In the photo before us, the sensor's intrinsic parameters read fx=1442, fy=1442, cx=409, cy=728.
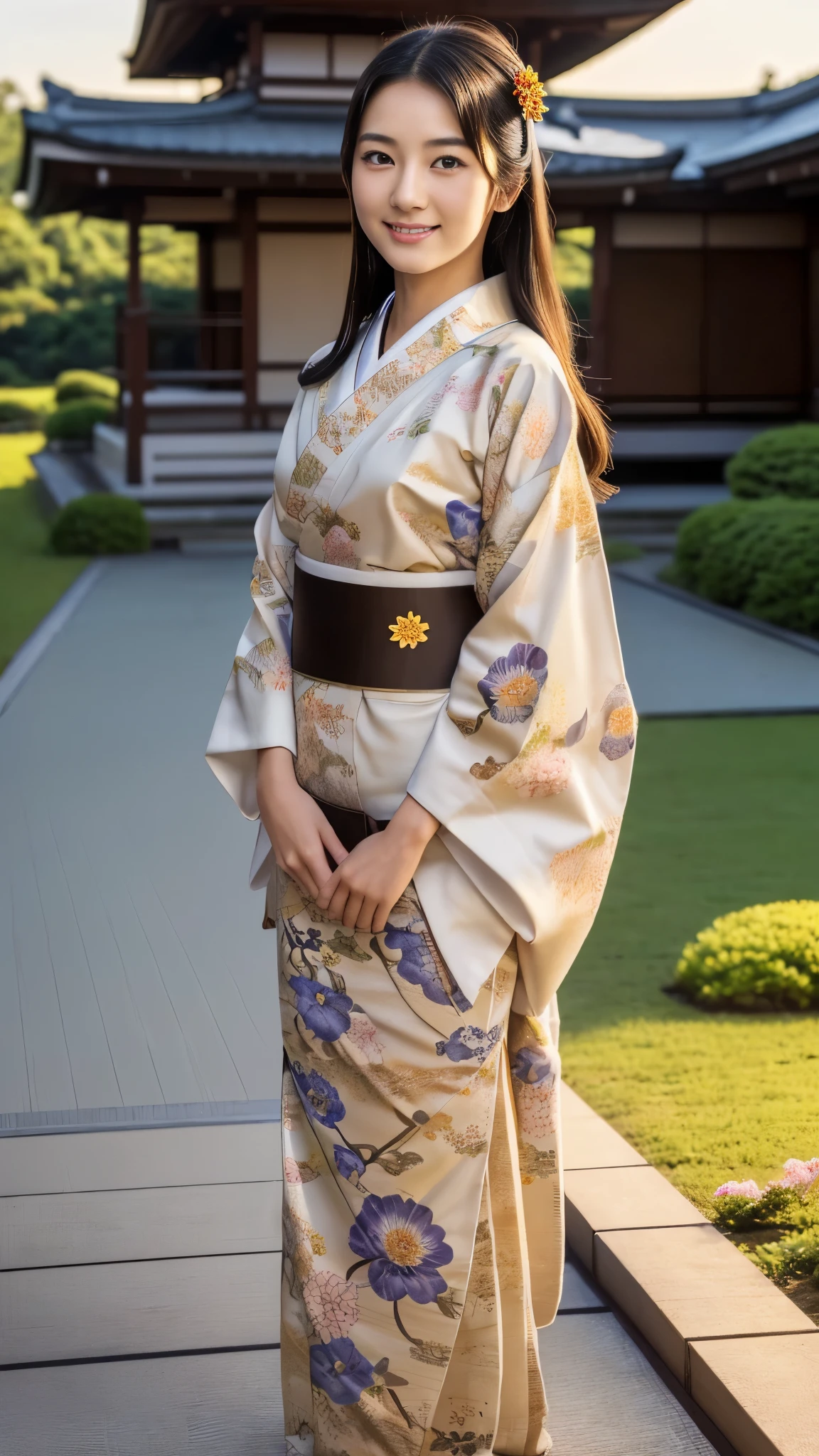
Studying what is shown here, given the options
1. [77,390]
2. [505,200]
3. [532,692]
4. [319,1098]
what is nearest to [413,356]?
[505,200]

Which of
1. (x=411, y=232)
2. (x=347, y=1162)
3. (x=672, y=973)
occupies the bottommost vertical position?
(x=672, y=973)

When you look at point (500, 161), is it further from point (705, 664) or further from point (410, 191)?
point (705, 664)

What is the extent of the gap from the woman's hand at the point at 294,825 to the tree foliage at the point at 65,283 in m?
36.8

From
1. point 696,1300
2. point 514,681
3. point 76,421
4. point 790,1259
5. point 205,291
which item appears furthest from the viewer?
point 76,421

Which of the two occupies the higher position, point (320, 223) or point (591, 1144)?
point (320, 223)

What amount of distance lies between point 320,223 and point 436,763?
13653mm

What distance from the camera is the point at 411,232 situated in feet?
5.67

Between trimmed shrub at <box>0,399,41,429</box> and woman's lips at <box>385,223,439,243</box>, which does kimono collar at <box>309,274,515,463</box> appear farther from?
trimmed shrub at <box>0,399,41,429</box>

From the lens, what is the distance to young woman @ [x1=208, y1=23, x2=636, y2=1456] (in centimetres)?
169

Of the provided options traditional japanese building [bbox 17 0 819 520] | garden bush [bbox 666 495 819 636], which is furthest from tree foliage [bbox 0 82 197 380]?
garden bush [bbox 666 495 819 636]

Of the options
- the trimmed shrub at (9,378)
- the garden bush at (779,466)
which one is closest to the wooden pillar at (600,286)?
the garden bush at (779,466)

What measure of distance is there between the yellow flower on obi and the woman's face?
42cm

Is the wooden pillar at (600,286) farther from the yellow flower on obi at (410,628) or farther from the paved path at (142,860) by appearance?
the yellow flower on obi at (410,628)

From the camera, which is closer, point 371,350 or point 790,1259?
point 371,350
